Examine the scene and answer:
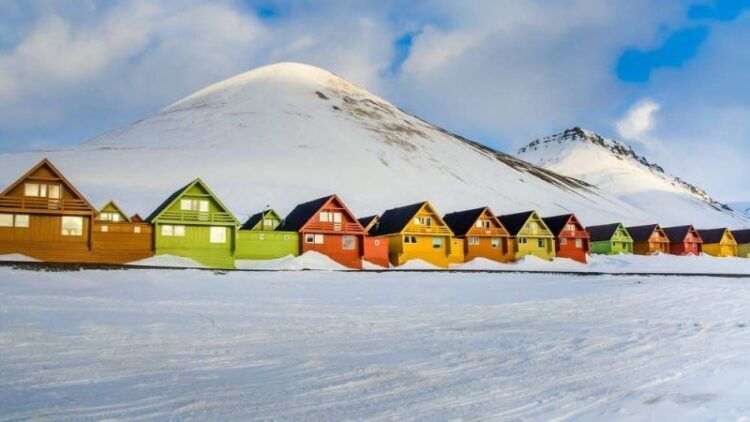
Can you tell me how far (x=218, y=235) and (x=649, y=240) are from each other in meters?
62.8

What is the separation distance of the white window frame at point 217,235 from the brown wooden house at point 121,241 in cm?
429

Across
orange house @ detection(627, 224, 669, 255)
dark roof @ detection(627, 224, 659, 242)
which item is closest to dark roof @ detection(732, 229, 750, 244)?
orange house @ detection(627, 224, 669, 255)

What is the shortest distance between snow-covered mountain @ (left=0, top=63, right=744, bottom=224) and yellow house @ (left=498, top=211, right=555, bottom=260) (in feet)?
143

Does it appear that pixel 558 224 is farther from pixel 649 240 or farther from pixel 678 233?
pixel 678 233

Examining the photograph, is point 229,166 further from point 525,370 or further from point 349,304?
point 525,370

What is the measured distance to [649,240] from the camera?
82.9 meters

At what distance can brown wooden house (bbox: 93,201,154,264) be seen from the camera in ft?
139

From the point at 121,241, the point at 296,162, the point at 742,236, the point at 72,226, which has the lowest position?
the point at 742,236

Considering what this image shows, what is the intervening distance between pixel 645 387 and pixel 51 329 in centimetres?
1427

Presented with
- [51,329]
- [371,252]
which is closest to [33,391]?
[51,329]

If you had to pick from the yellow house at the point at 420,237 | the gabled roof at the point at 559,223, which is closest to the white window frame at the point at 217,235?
the yellow house at the point at 420,237

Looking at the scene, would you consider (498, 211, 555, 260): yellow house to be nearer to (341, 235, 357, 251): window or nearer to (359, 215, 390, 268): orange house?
(359, 215, 390, 268): orange house

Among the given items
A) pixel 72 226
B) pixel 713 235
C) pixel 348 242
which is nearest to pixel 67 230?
pixel 72 226

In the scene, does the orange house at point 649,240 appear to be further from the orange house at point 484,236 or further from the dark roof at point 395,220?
the dark roof at point 395,220
